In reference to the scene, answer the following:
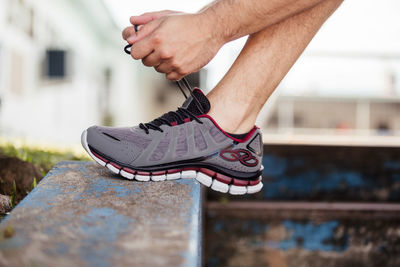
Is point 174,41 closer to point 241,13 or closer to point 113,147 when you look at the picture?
point 241,13

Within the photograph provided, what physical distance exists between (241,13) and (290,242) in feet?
5.65

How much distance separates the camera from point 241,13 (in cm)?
124

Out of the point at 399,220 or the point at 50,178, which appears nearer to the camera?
the point at 50,178

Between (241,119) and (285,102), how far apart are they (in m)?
6.20

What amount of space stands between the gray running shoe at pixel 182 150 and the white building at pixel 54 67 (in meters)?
4.20

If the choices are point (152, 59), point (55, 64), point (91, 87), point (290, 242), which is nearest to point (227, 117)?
point (152, 59)

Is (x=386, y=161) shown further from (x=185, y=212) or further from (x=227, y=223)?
(x=185, y=212)

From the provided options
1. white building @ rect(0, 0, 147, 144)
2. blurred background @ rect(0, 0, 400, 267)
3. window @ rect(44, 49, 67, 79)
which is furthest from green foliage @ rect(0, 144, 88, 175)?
window @ rect(44, 49, 67, 79)

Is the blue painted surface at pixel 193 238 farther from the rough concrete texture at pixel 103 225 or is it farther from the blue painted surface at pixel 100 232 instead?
the blue painted surface at pixel 100 232

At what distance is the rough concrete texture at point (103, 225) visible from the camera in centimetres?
72

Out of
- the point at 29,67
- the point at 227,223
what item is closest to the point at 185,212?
the point at 227,223

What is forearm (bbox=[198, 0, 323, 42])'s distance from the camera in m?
1.23

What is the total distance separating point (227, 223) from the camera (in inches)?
101

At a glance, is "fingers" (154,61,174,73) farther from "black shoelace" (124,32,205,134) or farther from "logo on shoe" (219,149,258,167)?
"logo on shoe" (219,149,258,167)
